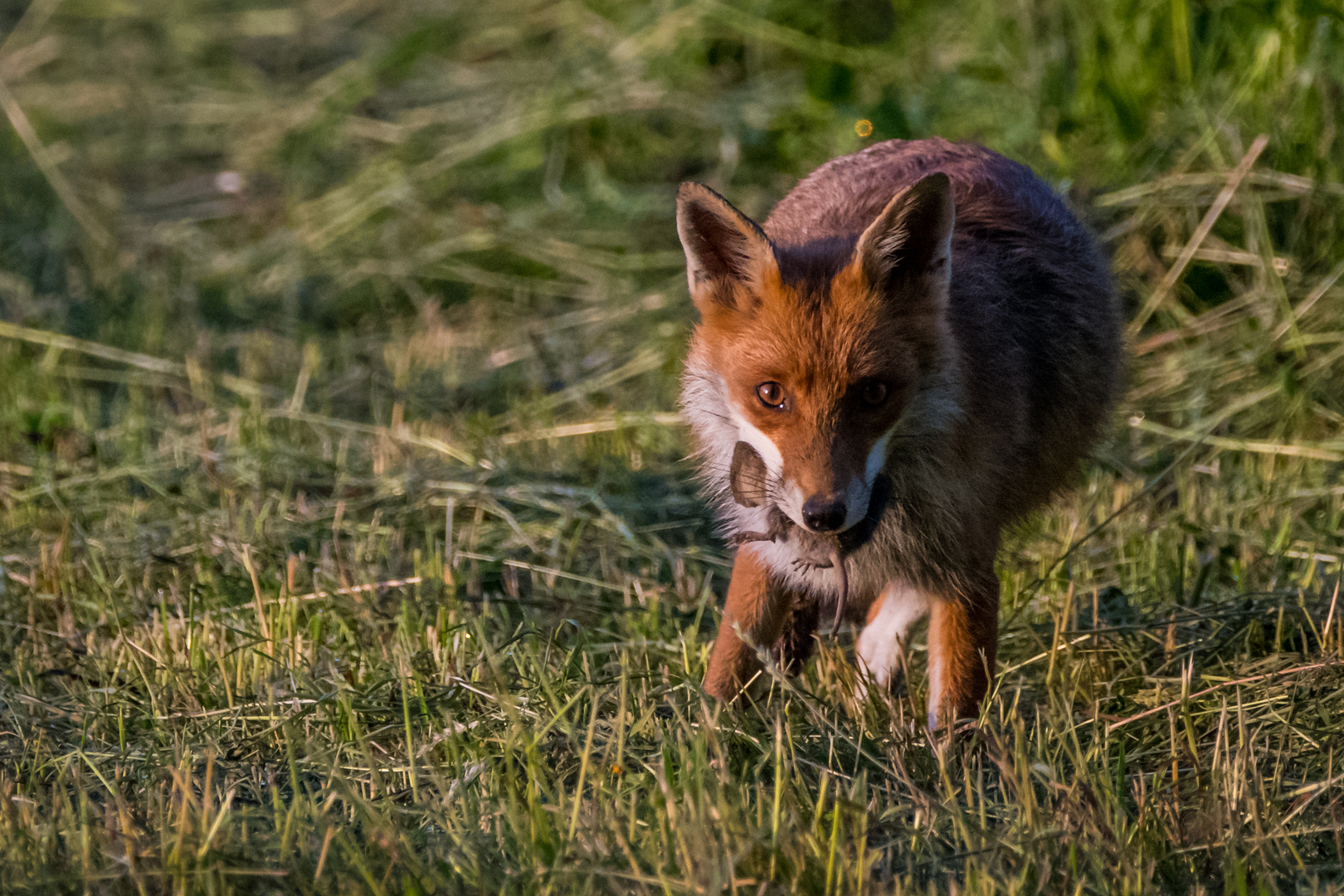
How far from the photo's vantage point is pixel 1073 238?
150 inches

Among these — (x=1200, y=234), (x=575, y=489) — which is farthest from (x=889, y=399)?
(x=1200, y=234)

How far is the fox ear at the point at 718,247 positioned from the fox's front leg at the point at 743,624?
679mm

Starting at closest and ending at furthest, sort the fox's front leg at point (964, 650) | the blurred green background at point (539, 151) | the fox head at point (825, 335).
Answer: the fox head at point (825, 335) < the fox's front leg at point (964, 650) < the blurred green background at point (539, 151)

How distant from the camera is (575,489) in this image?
4.43m

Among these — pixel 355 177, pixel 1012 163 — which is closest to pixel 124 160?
pixel 355 177

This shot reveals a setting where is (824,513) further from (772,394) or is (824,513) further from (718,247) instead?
(718,247)

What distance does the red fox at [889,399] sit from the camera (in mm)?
2768

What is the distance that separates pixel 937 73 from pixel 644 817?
501 centimetres

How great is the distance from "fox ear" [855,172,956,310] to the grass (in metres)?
0.91

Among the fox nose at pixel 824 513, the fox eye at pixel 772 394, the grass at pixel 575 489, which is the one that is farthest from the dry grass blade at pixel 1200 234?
the fox nose at pixel 824 513

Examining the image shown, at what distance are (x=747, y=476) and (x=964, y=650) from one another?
71 cm

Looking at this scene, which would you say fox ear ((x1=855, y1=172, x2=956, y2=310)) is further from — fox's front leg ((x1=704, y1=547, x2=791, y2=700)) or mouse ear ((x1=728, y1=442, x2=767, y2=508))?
fox's front leg ((x1=704, y1=547, x2=791, y2=700))

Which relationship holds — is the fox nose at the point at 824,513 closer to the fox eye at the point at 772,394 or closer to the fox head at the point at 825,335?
the fox head at the point at 825,335

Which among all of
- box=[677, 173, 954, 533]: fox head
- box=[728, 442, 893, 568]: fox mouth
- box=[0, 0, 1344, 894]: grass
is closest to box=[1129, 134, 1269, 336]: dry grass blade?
box=[0, 0, 1344, 894]: grass
